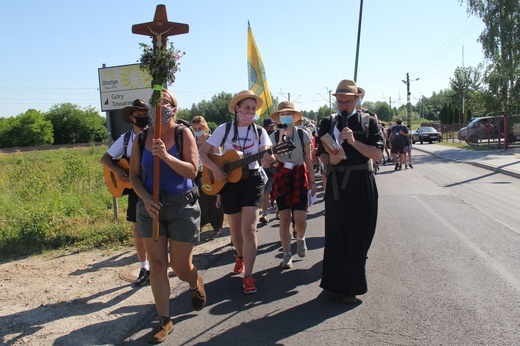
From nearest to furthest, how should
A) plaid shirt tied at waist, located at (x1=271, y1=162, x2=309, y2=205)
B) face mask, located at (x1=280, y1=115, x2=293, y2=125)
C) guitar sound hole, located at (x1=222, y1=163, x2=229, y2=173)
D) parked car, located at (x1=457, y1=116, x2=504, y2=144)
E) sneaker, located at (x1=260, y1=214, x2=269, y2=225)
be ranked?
guitar sound hole, located at (x1=222, y1=163, x2=229, y2=173), plaid shirt tied at waist, located at (x1=271, y1=162, x2=309, y2=205), face mask, located at (x1=280, y1=115, x2=293, y2=125), sneaker, located at (x1=260, y1=214, x2=269, y2=225), parked car, located at (x1=457, y1=116, x2=504, y2=144)

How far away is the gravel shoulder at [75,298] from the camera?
3.89 metres

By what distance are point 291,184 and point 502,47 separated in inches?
1168

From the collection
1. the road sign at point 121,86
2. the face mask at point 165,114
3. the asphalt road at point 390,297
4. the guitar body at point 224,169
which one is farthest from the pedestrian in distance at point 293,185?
the road sign at point 121,86

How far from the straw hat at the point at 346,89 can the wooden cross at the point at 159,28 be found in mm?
1550

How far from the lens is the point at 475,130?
30.4m

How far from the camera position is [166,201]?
12.2ft

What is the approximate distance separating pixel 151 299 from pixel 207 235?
2.90m

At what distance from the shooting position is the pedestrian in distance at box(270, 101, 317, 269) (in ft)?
18.2

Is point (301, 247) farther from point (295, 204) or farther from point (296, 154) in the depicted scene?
point (296, 154)

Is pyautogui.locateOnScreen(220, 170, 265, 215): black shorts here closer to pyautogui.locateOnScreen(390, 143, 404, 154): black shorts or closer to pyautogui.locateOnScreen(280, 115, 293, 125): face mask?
pyautogui.locateOnScreen(280, 115, 293, 125): face mask

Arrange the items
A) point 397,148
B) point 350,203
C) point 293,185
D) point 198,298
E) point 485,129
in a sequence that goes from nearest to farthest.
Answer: point 198,298, point 350,203, point 293,185, point 397,148, point 485,129

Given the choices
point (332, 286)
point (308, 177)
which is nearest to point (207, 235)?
point (308, 177)

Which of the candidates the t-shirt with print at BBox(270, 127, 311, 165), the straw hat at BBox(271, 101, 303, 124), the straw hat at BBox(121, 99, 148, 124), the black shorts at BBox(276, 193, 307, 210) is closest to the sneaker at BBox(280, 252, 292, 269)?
the black shorts at BBox(276, 193, 307, 210)

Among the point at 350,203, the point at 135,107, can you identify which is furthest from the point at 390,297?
the point at 135,107
